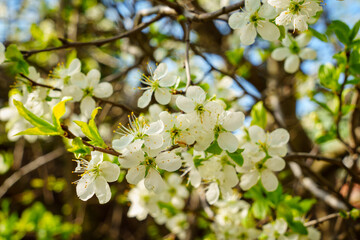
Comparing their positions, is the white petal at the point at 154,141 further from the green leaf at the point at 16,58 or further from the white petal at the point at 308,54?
the white petal at the point at 308,54

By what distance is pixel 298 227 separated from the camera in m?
1.21

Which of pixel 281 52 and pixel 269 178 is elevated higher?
pixel 281 52

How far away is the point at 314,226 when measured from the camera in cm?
142

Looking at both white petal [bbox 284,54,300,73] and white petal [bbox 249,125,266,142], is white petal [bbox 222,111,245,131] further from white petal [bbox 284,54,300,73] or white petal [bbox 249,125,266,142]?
white petal [bbox 284,54,300,73]

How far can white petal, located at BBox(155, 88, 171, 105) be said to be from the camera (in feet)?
3.19

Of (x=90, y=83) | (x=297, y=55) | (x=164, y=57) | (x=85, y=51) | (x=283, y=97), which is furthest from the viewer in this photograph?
(x=85, y=51)

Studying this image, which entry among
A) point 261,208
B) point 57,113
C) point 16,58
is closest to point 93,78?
point 16,58

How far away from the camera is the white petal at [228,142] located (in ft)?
2.73

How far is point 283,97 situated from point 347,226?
3.94 feet

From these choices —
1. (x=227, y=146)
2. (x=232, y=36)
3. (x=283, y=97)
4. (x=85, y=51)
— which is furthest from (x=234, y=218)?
(x=85, y=51)

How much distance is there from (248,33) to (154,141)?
464 millimetres

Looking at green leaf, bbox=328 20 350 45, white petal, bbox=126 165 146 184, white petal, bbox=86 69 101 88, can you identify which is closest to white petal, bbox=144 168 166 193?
white petal, bbox=126 165 146 184

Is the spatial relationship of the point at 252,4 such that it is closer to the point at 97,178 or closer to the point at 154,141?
the point at 154,141

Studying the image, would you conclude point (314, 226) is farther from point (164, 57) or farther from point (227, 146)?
point (164, 57)
